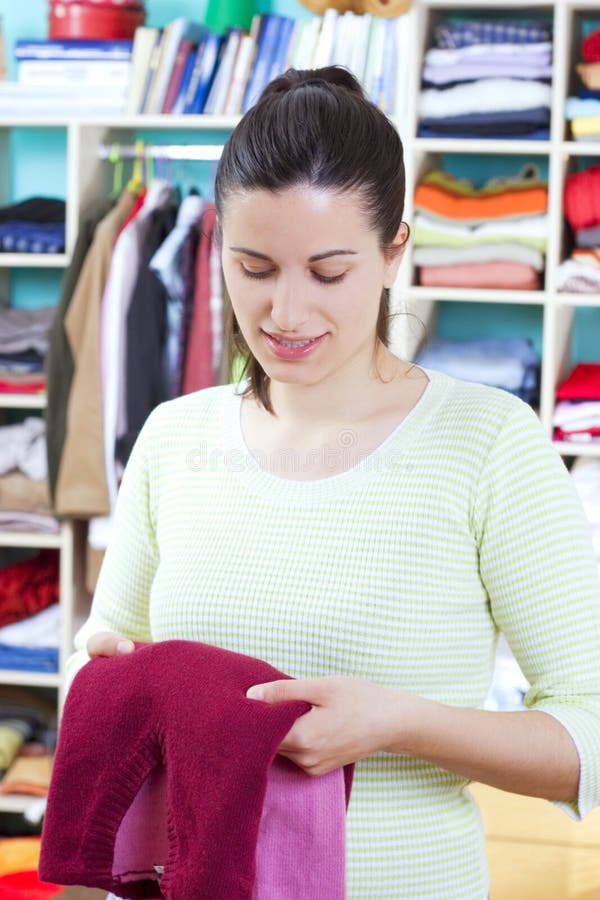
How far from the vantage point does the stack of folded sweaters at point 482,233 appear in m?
2.77

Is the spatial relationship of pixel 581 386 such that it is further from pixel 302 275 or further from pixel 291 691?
pixel 291 691

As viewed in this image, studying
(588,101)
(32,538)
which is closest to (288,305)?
(588,101)

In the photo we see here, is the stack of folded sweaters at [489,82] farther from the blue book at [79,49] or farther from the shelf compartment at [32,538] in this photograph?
the shelf compartment at [32,538]

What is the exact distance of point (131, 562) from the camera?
4.01 feet

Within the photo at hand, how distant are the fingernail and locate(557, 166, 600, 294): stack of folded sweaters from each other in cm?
202

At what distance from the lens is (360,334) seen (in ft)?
3.57

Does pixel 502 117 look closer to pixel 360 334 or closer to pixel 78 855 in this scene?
pixel 360 334

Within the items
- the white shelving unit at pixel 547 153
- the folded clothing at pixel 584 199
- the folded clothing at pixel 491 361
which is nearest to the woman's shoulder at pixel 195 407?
the white shelving unit at pixel 547 153

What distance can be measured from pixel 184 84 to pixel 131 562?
2054mm

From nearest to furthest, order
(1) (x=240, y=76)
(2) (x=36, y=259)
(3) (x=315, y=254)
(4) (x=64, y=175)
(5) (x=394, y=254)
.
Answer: (3) (x=315, y=254) → (5) (x=394, y=254) → (1) (x=240, y=76) → (2) (x=36, y=259) → (4) (x=64, y=175)

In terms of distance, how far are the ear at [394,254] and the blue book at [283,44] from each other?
1.91 meters

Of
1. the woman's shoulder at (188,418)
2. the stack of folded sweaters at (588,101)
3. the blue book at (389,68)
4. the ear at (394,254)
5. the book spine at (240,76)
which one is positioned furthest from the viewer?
the book spine at (240,76)

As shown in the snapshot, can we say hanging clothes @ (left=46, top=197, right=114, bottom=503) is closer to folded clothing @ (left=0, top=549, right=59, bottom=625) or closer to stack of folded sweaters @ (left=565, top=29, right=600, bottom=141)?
folded clothing @ (left=0, top=549, right=59, bottom=625)

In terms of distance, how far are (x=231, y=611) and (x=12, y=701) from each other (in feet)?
7.86
